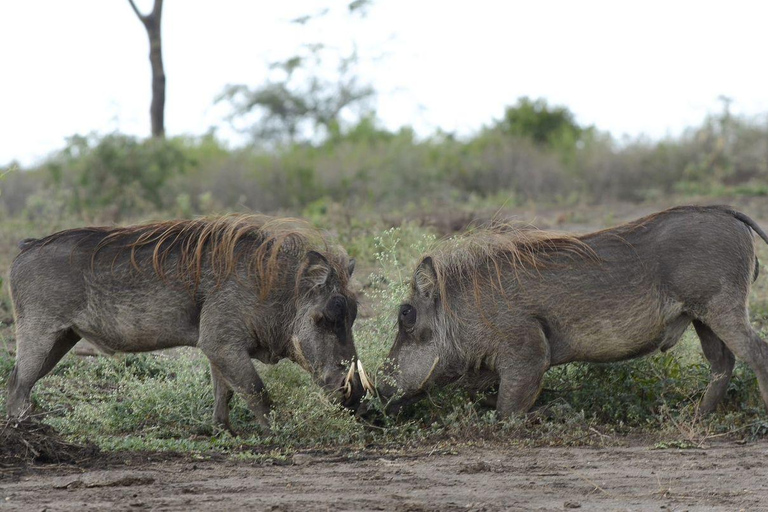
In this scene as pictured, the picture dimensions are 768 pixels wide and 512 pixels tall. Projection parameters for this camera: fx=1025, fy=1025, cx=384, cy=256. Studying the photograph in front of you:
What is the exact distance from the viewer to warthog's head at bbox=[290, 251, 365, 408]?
235 inches

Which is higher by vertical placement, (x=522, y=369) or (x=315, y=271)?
(x=315, y=271)

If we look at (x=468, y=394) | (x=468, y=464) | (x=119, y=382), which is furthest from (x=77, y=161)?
(x=468, y=464)

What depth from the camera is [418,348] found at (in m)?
6.21

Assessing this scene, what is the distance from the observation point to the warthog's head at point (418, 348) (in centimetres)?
615

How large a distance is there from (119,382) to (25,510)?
2.92 metres

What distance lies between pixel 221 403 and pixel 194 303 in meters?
0.65

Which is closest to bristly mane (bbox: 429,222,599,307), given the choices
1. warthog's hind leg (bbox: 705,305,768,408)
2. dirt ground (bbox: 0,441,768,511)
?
warthog's hind leg (bbox: 705,305,768,408)

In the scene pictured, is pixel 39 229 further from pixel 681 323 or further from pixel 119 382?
pixel 681 323

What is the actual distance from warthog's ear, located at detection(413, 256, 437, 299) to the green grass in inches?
15.4

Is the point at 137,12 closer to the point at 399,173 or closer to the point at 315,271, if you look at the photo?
the point at 399,173

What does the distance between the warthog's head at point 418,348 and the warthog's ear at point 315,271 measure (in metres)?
0.56

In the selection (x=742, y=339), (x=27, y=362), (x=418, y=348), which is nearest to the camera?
(x=742, y=339)

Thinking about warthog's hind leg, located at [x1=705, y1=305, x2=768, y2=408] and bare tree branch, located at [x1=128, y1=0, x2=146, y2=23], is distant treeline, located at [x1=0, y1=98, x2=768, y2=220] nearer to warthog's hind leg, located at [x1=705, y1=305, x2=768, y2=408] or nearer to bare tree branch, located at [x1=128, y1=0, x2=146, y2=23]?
bare tree branch, located at [x1=128, y1=0, x2=146, y2=23]

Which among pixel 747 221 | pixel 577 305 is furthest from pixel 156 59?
pixel 747 221
